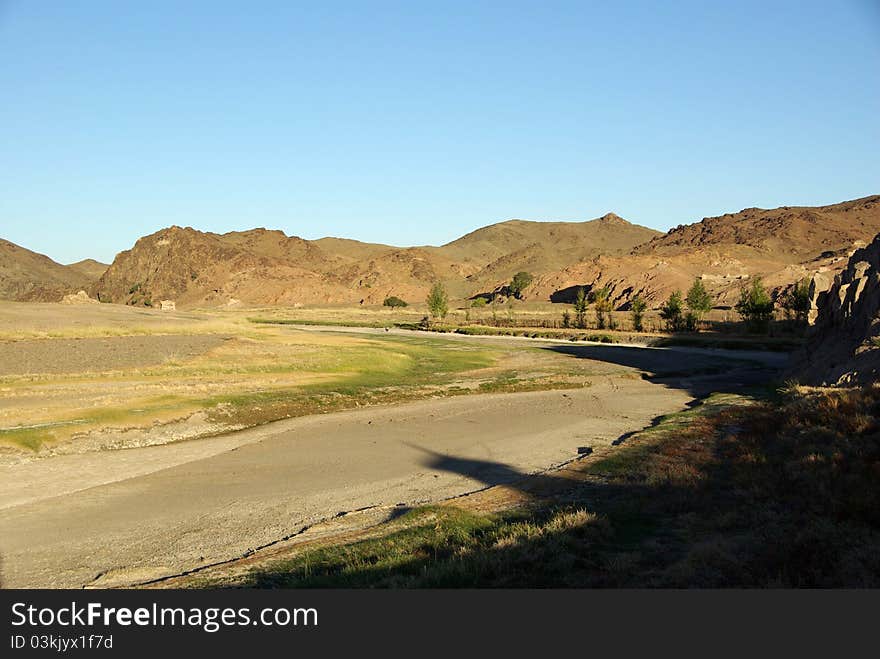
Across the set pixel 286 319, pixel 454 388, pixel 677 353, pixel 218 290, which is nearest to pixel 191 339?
pixel 454 388

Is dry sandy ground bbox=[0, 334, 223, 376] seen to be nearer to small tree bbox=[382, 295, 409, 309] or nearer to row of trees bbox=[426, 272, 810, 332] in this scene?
row of trees bbox=[426, 272, 810, 332]

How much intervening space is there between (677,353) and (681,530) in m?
54.5

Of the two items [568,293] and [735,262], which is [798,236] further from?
[568,293]

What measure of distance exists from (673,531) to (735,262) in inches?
5703

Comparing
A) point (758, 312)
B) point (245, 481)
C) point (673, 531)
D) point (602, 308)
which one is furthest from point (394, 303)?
point (673, 531)

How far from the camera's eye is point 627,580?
8.35 metres

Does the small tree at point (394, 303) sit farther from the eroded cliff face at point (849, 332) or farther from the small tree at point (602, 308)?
the eroded cliff face at point (849, 332)

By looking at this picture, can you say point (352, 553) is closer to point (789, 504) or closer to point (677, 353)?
point (789, 504)

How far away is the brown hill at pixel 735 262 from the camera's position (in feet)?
387

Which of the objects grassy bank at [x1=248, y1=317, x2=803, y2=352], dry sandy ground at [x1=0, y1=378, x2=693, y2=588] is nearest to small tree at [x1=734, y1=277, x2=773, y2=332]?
grassy bank at [x1=248, y1=317, x2=803, y2=352]

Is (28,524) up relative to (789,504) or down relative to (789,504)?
down

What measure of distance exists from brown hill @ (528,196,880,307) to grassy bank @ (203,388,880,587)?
86959 millimetres

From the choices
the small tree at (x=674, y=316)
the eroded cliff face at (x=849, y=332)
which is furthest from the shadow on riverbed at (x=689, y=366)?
the small tree at (x=674, y=316)

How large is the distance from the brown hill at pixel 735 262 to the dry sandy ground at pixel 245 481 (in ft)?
270
